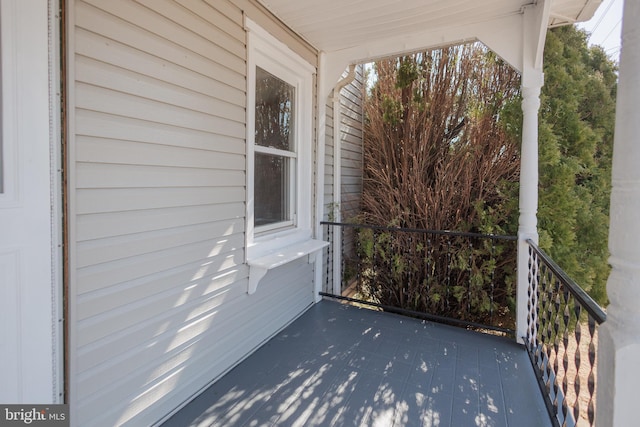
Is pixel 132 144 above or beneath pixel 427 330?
above

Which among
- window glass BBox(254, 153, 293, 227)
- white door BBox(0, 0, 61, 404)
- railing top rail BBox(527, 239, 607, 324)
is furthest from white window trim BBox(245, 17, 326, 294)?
railing top rail BBox(527, 239, 607, 324)

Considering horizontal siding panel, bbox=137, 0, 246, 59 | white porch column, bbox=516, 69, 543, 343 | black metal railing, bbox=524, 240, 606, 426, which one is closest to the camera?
black metal railing, bbox=524, 240, 606, 426

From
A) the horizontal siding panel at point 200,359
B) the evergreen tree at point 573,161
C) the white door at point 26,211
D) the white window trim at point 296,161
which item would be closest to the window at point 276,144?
the white window trim at point 296,161

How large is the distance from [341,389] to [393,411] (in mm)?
351

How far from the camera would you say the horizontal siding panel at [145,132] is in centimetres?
146

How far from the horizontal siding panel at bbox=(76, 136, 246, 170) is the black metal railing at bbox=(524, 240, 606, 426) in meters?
1.98

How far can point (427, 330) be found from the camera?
119 inches

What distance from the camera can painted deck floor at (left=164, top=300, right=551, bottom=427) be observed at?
1907 mm

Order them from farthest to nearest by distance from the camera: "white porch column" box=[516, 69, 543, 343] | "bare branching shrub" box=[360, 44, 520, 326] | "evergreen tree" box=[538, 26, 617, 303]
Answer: "bare branching shrub" box=[360, 44, 520, 326] < "evergreen tree" box=[538, 26, 617, 303] < "white porch column" box=[516, 69, 543, 343]

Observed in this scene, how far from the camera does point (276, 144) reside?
2.95 metres

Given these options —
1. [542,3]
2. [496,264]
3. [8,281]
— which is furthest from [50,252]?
[496,264]

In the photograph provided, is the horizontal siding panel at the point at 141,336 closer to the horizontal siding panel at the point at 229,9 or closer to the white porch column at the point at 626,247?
the horizontal siding panel at the point at 229,9

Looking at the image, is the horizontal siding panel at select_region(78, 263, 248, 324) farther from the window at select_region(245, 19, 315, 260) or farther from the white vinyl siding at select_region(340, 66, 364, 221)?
the white vinyl siding at select_region(340, 66, 364, 221)

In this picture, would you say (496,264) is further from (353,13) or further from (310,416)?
(353,13)
